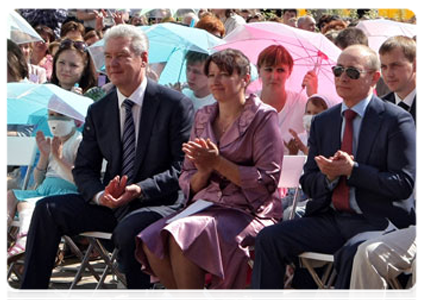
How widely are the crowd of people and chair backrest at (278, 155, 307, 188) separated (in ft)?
0.50

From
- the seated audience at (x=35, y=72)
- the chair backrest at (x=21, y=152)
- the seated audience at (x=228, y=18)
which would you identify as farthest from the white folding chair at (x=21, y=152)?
the seated audience at (x=228, y=18)

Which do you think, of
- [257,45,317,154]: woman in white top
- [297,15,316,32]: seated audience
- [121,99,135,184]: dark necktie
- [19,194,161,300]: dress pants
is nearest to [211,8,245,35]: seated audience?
[297,15,316,32]: seated audience

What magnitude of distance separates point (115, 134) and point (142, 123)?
7.9 inches

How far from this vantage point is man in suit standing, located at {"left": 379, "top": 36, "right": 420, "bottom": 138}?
6.59 metres

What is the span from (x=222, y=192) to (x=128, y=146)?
0.82 m

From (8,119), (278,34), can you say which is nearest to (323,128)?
(278,34)

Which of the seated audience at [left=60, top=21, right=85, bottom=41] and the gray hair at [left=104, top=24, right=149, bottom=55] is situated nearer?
the gray hair at [left=104, top=24, right=149, bottom=55]

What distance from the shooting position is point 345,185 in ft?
19.3

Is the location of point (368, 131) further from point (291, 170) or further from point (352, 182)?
point (291, 170)

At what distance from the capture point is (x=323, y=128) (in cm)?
611

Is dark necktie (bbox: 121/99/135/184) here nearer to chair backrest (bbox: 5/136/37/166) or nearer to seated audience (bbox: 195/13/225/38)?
chair backrest (bbox: 5/136/37/166)

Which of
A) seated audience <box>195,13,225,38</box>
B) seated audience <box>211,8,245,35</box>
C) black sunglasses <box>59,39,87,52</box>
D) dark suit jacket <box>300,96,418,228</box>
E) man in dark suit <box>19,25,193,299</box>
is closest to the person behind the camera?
dark suit jacket <box>300,96,418,228</box>

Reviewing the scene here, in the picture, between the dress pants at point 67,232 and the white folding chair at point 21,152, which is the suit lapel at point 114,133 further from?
the white folding chair at point 21,152

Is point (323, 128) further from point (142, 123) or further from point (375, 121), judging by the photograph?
point (142, 123)
